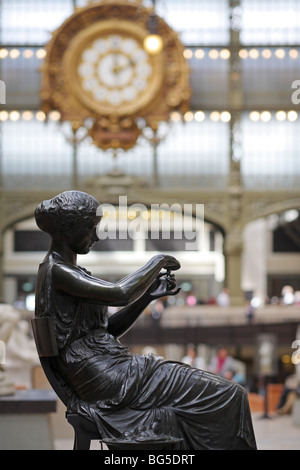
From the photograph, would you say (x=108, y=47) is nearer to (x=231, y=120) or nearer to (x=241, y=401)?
(x=231, y=120)

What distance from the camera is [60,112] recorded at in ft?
68.4

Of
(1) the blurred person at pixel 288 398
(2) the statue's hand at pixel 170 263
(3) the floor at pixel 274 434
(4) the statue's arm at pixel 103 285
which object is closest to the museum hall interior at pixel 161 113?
(1) the blurred person at pixel 288 398

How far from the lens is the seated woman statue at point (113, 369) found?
3.62m

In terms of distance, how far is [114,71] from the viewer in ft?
68.7

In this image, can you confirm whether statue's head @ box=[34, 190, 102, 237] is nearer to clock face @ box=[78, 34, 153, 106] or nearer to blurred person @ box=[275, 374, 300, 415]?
blurred person @ box=[275, 374, 300, 415]

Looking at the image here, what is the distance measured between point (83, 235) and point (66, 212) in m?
0.13

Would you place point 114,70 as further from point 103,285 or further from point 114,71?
point 103,285

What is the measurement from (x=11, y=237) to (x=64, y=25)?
10.3 meters

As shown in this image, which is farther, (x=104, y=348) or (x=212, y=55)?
(x=212, y=55)

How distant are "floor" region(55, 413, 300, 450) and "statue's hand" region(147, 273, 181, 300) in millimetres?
3206

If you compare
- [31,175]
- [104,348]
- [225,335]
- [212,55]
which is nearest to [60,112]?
[31,175]

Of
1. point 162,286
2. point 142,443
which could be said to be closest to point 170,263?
point 162,286

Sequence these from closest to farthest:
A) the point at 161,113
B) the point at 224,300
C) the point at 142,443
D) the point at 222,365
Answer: the point at 142,443 < the point at 222,365 < the point at 224,300 < the point at 161,113

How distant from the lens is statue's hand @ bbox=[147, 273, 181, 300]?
4.00 meters
